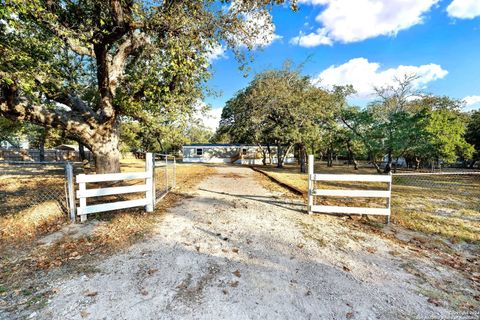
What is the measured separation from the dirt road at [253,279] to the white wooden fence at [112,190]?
1.06m

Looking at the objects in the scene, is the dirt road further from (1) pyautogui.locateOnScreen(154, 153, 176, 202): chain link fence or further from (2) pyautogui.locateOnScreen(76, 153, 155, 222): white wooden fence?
(1) pyautogui.locateOnScreen(154, 153, 176, 202): chain link fence

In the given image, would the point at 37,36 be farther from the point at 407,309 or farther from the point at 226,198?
the point at 407,309

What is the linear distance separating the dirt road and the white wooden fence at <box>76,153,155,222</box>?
1.06 meters

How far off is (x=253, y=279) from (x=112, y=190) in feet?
11.8

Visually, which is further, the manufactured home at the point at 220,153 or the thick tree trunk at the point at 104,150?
the manufactured home at the point at 220,153

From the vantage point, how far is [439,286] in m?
2.55

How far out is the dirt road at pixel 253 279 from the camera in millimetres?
2111

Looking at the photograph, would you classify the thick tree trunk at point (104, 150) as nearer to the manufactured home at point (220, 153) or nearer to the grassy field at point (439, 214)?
the grassy field at point (439, 214)

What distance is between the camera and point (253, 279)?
8.59 ft

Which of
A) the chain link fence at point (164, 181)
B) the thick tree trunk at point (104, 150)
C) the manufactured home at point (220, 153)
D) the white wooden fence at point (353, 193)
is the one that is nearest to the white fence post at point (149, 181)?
the chain link fence at point (164, 181)

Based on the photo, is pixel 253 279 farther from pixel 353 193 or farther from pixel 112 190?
pixel 112 190

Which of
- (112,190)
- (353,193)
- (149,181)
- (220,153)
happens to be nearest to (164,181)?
(149,181)

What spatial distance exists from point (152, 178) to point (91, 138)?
12.1ft

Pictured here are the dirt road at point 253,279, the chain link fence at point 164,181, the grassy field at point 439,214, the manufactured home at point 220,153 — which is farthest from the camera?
the manufactured home at point 220,153
